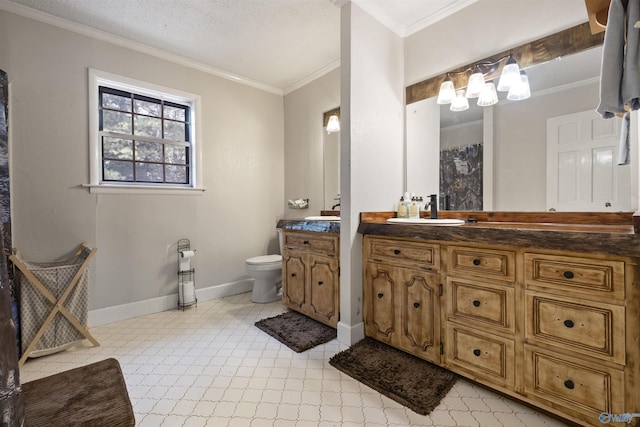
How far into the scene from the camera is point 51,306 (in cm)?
206

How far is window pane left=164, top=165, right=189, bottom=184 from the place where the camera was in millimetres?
3041

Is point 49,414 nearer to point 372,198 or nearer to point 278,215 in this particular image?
point 372,198

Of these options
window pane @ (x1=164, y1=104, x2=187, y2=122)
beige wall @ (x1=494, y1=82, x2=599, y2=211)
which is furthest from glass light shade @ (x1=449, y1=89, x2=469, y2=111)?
window pane @ (x1=164, y1=104, x2=187, y2=122)

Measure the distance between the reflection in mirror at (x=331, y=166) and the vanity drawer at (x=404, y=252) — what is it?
43.1 inches

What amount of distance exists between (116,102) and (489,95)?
3167 millimetres

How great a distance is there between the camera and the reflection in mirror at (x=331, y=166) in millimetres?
3105

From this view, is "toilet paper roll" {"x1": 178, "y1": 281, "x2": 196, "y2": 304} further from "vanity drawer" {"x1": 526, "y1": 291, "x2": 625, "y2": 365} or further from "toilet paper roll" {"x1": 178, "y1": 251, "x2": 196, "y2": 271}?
"vanity drawer" {"x1": 526, "y1": 291, "x2": 625, "y2": 365}

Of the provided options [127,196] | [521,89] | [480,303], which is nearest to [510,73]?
[521,89]

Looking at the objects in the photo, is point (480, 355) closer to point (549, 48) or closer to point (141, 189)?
point (549, 48)

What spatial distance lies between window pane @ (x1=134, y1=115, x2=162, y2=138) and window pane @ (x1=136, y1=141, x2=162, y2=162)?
0.09m

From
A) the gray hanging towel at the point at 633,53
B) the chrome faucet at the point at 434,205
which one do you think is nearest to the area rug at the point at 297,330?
the chrome faucet at the point at 434,205

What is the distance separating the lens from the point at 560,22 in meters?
1.76

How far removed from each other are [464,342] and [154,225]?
278 cm

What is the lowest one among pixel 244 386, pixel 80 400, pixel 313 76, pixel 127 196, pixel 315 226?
pixel 244 386
